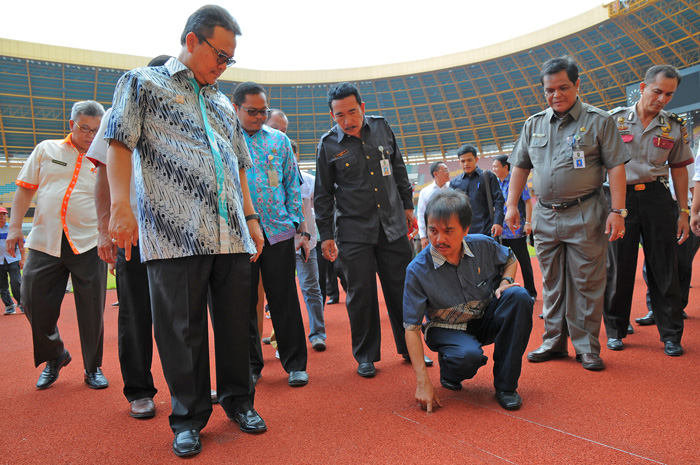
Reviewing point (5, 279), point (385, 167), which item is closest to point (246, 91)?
point (385, 167)

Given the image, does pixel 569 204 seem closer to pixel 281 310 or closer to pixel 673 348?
pixel 673 348

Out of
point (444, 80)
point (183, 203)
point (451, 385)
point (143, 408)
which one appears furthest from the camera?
point (444, 80)

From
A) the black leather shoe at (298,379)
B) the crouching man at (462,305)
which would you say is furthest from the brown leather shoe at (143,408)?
the crouching man at (462,305)

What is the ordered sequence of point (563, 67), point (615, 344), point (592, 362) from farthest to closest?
point (615, 344) → point (563, 67) → point (592, 362)

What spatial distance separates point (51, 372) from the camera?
3439 millimetres

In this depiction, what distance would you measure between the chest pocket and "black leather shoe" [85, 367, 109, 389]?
7.28 feet

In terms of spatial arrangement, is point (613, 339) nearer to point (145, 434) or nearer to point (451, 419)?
point (451, 419)

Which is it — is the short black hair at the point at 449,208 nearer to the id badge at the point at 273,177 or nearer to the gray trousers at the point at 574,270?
the gray trousers at the point at 574,270

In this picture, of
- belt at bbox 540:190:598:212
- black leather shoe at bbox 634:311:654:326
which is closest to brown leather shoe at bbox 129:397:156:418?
belt at bbox 540:190:598:212

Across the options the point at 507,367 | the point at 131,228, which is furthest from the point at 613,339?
the point at 131,228

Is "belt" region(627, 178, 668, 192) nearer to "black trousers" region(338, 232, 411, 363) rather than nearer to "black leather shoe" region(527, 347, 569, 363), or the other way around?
"black leather shoe" region(527, 347, 569, 363)

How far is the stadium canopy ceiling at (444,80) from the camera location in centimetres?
2561

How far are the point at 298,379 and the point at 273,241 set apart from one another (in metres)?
0.93

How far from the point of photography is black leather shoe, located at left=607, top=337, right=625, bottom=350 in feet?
11.5
